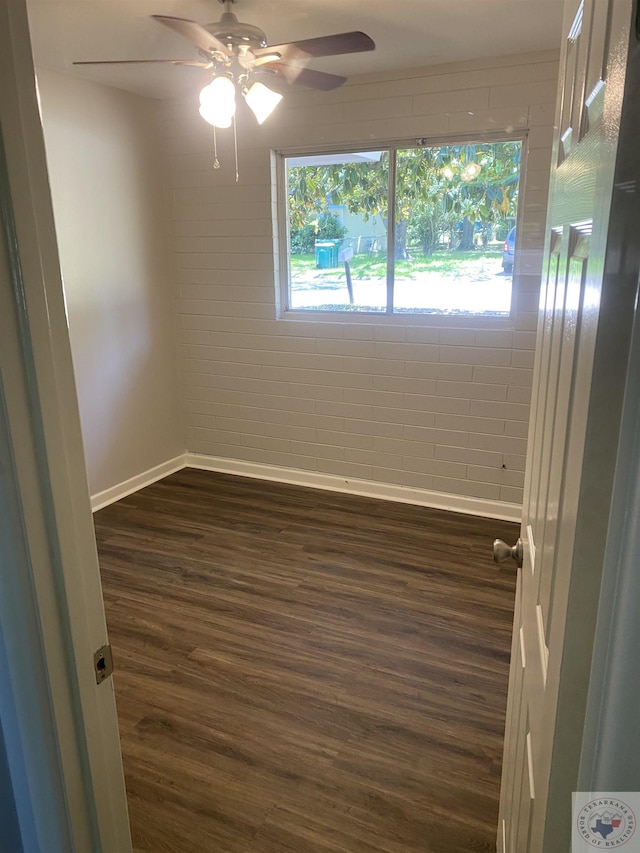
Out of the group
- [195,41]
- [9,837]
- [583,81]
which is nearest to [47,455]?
[9,837]

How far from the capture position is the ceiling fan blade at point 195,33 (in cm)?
210

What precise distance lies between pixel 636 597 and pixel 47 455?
0.73m

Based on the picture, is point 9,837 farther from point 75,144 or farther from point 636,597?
point 75,144

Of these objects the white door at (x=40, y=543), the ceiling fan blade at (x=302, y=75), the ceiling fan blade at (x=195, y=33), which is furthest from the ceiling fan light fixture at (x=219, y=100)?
the white door at (x=40, y=543)

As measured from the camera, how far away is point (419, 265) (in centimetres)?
381

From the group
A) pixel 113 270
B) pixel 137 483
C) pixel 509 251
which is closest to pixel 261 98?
pixel 509 251

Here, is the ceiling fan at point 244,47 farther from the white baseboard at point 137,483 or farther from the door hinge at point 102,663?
the white baseboard at point 137,483

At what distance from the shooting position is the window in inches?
140

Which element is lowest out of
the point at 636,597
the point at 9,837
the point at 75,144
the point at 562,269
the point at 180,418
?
the point at 180,418

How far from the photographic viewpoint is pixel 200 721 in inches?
88.3

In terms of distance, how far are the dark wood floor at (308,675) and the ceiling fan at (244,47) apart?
2.36 meters

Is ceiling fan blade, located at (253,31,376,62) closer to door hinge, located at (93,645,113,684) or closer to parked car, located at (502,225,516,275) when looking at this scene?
parked car, located at (502,225,516,275)

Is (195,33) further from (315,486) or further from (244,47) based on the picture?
(315,486)

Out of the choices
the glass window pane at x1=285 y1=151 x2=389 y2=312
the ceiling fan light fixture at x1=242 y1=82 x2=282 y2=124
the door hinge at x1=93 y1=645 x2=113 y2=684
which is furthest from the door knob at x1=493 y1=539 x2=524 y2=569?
the glass window pane at x1=285 y1=151 x2=389 y2=312
